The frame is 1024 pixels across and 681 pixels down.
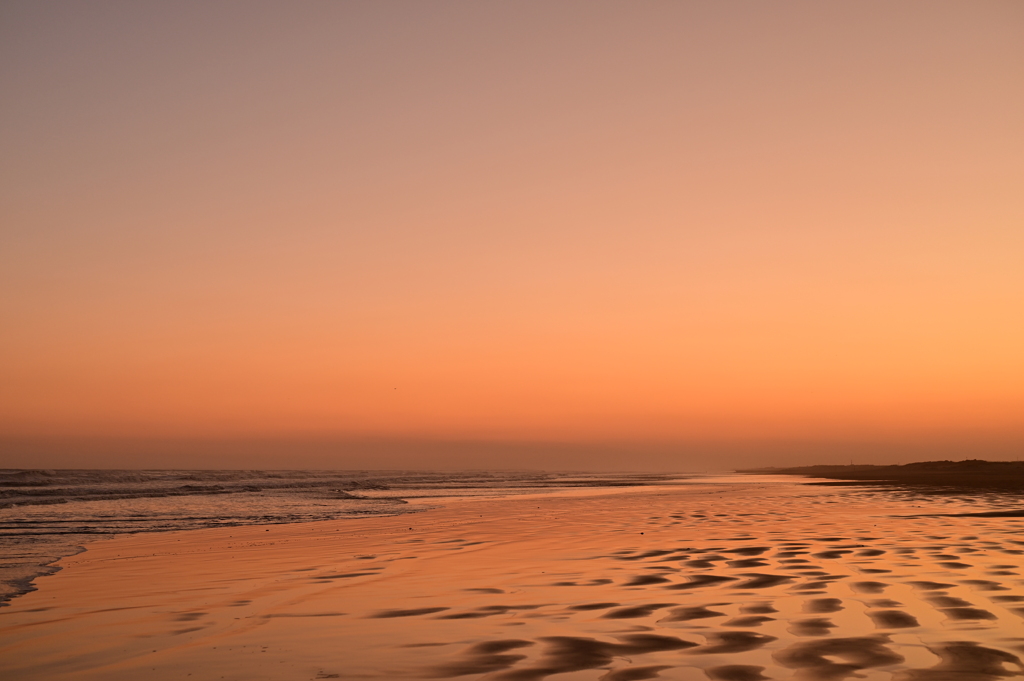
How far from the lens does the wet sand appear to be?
5.05 meters

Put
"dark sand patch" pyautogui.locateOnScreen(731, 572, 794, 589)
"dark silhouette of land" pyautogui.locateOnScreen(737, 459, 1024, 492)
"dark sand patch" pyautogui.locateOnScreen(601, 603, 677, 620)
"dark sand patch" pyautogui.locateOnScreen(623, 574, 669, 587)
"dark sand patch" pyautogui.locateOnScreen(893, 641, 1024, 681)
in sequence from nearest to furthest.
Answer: "dark sand patch" pyautogui.locateOnScreen(893, 641, 1024, 681)
"dark sand patch" pyautogui.locateOnScreen(601, 603, 677, 620)
"dark sand patch" pyautogui.locateOnScreen(731, 572, 794, 589)
"dark sand patch" pyautogui.locateOnScreen(623, 574, 669, 587)
"dark silhouette of land" pyautogui.locateOnScreen(737, 459, 1024, 492)

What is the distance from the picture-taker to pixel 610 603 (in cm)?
710

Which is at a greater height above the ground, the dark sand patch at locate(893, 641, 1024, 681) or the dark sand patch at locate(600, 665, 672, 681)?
the dark sand patch at locate(893, 641, 1024, 681)

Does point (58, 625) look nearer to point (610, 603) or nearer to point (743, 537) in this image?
point (610, 603)

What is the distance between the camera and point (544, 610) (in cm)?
686

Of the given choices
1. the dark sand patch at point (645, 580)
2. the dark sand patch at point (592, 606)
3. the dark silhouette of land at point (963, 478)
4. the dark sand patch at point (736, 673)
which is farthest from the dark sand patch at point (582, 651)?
the dark silhouette of land at point (963, 478)

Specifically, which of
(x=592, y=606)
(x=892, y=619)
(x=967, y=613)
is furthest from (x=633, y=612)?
(x=967, y=613)

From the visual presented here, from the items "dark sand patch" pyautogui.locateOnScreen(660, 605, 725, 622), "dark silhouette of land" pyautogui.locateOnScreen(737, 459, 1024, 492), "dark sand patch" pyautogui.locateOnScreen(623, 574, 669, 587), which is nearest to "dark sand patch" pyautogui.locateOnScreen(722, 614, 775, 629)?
"dark sand patch" pyautogui.locateOnScreen(660, 605, 725, 622)

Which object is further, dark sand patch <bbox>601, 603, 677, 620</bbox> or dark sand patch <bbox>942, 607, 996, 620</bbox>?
dark sand patch <bbox>601, 603, 677, 620</bbox>

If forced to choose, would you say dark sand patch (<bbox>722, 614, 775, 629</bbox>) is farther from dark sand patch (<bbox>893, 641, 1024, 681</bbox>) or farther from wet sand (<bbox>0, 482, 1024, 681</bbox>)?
dark sand patch (<bbox>893, 641, 1024, 681</bbox>)

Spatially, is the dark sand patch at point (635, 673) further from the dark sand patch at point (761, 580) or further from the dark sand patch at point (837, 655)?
the dark sand patch at point (761, 580)

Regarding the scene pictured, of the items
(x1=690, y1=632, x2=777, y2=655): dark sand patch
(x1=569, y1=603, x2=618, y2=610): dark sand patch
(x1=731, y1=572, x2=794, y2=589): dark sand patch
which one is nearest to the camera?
(x1=690, y1=632, x2=777, y2=655): dark sand patch

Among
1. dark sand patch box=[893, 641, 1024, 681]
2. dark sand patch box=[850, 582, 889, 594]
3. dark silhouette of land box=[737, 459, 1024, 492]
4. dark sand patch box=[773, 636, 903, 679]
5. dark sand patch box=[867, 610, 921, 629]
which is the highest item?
dark silhouette of land box=[737, 459, 1024, 492]

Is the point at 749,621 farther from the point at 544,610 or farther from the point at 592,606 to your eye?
the point at 544,610
